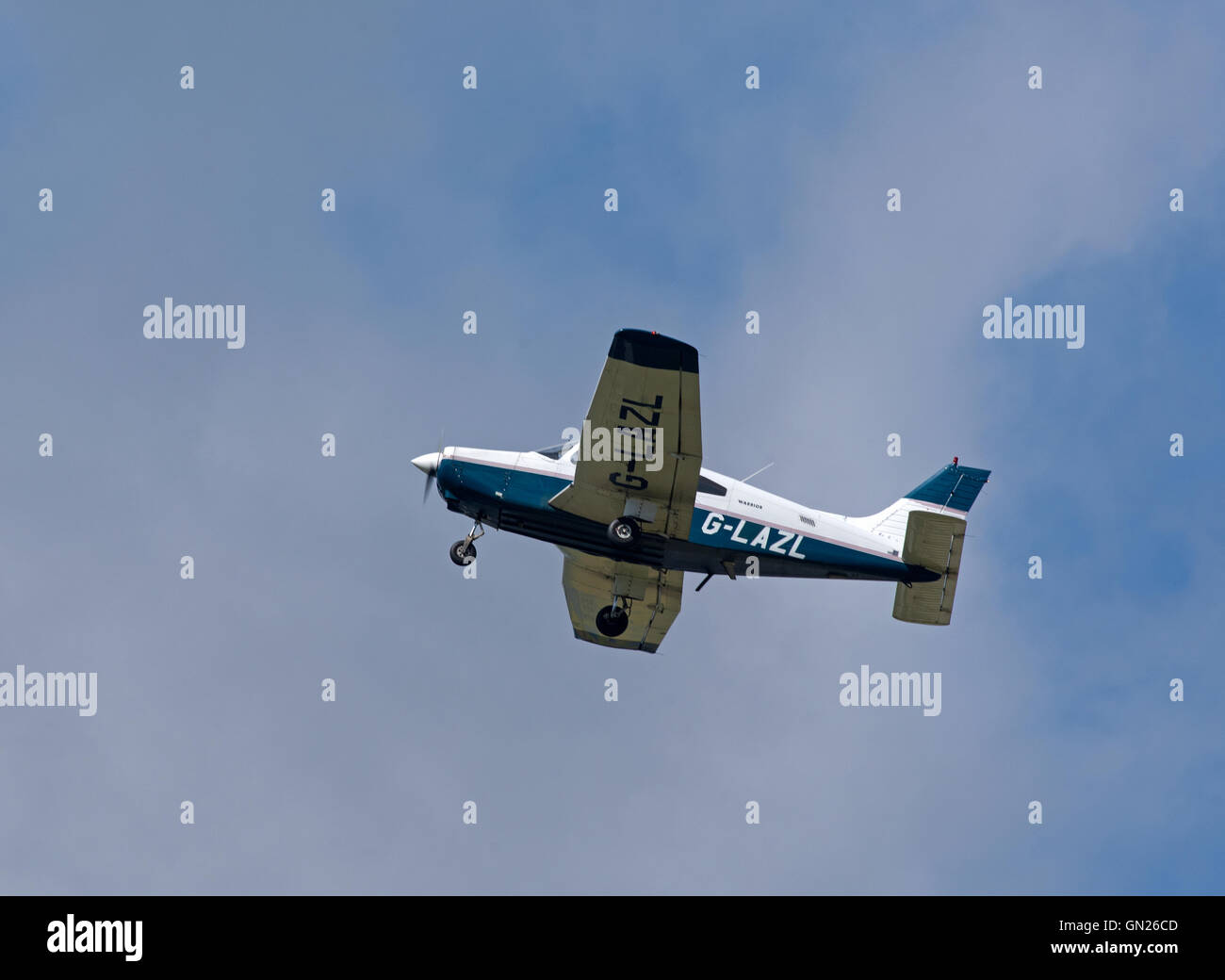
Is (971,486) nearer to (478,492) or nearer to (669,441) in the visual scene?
(669,441)

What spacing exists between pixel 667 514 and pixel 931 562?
494cm

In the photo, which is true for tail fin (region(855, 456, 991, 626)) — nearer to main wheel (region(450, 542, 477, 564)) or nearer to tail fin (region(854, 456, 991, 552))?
tail fin (region(854, 456, 991, 552))

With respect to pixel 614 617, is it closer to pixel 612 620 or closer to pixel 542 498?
pixel 612 620

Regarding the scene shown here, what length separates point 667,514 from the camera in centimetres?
2375

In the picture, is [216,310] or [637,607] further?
[216,310]

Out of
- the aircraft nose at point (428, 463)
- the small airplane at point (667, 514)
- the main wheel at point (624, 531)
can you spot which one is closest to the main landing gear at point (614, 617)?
the small airplane at point (667, 514)

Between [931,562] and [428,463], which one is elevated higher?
[428,463]

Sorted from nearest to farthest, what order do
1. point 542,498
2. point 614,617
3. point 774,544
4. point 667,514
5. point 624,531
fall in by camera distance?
point 624,531 < point 667,514 < point 542,498 < point 774,544 < point 614,617

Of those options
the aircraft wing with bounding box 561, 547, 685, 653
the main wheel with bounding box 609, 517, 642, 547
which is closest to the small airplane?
the main wheel with bounding box 609, 517, 642, 547

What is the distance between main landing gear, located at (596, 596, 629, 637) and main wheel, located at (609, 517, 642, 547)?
314 centimetres

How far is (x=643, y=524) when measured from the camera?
23828 millimetres

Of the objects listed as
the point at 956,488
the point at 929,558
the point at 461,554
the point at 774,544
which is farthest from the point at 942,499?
the point at 461,554

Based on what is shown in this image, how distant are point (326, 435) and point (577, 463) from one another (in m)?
6.86
